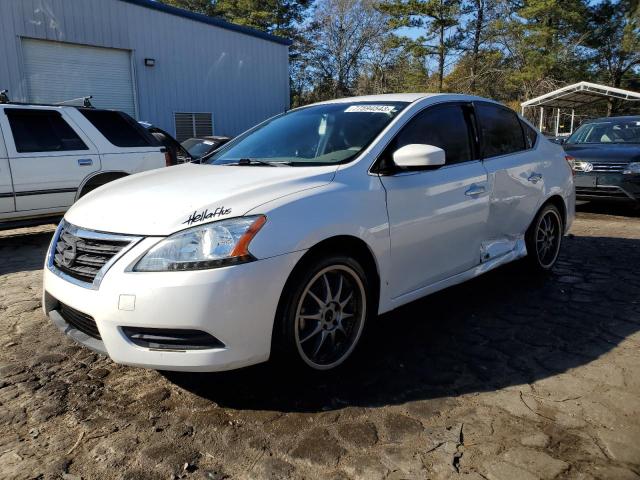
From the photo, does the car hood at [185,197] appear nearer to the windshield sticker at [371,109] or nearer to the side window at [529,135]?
the windshield sticker at [371,109]

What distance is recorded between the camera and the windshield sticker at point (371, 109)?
3.62m

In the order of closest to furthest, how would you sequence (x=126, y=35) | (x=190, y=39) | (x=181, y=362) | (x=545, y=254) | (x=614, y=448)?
(x=614, y=448) < (x=181, y=362) < (x=545, y=254) < (x=126, y=35) < (x=190, y=39)

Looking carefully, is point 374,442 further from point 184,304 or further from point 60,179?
point 60,179

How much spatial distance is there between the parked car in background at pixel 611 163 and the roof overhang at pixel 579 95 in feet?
29.0

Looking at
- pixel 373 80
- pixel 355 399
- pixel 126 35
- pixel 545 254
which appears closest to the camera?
pixel 355 399

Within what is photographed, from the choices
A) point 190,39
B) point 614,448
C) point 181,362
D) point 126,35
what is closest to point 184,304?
point 181,362

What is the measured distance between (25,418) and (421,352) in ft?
7.30

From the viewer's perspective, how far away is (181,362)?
2502mm

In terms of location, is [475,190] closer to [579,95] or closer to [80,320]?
[80,320]

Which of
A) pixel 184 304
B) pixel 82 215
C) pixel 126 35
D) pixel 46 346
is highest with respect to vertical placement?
pixel 126 35

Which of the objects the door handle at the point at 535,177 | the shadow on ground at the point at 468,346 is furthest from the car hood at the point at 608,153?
the door handle at the point at 535,177

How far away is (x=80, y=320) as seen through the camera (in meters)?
2.77

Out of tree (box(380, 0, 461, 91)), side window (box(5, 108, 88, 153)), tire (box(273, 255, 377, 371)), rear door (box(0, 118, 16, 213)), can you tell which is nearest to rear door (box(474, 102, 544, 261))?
tire (box(273, 255, 377, 371))

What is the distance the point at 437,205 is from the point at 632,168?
6063mm
